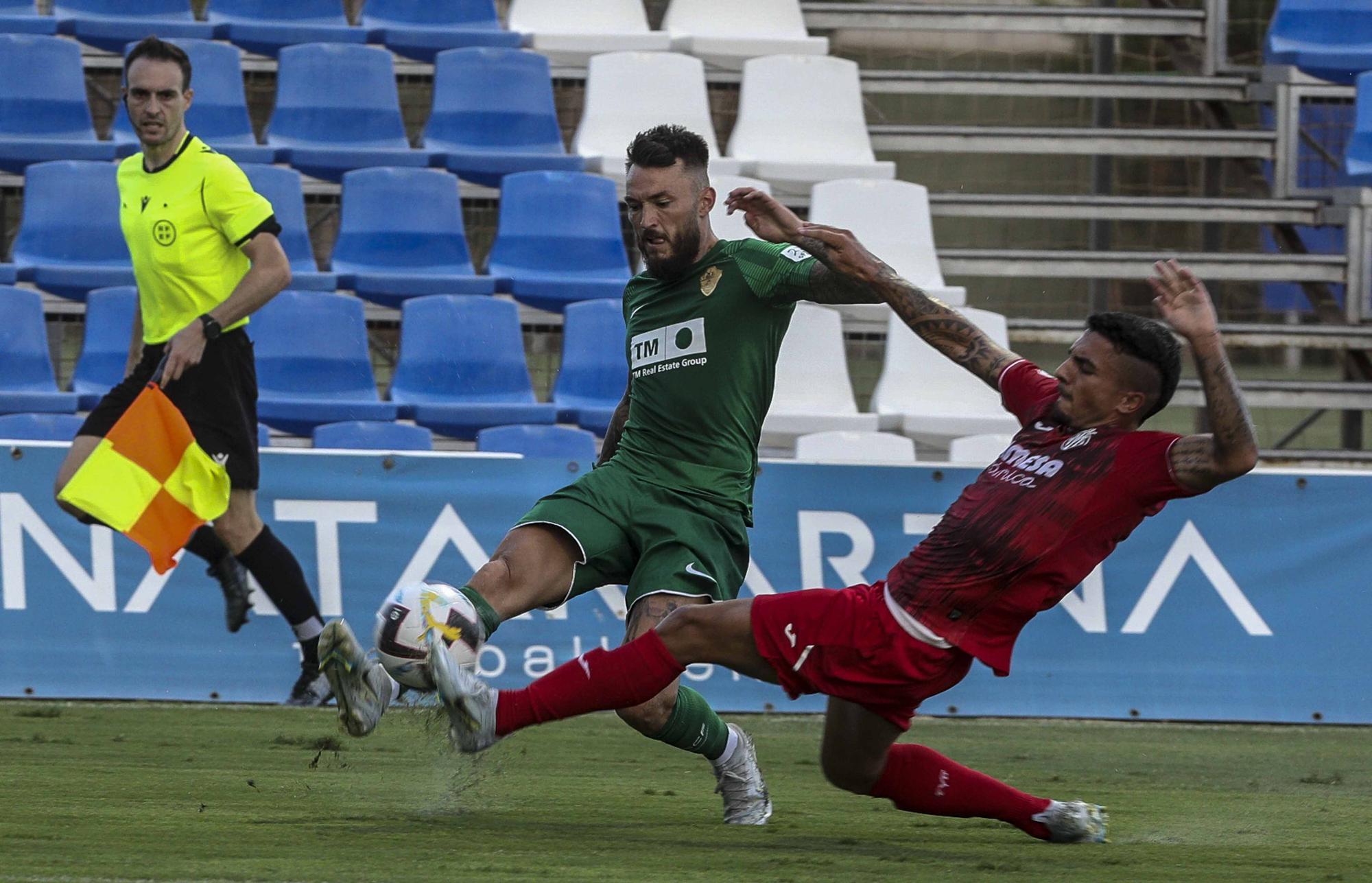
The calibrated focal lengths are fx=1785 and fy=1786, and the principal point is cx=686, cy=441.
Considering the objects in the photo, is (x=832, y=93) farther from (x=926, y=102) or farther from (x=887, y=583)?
(x=887, y=583)

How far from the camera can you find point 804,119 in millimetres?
11266

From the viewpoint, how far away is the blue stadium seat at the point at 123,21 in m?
11.0

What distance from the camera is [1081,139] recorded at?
38.6ft

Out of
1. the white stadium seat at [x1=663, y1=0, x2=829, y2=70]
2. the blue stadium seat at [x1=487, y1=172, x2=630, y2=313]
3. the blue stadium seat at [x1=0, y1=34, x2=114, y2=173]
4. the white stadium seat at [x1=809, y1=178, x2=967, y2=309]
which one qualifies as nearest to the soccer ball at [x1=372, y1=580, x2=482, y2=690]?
the blue stadium seat at [x1=487, y1=172, x2=630, y2=313]

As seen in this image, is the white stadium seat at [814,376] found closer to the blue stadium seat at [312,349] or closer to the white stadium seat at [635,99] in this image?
the white stadium seat at [635,99]

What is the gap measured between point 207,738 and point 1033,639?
341 cm

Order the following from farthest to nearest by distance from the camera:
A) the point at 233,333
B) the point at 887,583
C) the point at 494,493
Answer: the point at 494,493, the point at 233,333, the point at 887,583

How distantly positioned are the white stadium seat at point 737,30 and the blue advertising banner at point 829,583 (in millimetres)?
5019

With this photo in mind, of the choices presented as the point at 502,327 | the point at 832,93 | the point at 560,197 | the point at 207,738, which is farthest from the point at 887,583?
the point at 832,93

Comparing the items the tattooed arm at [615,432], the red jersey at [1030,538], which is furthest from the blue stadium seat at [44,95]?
the red jersey at [1030,538]

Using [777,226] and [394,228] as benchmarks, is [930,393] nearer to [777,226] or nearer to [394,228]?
[394,228]

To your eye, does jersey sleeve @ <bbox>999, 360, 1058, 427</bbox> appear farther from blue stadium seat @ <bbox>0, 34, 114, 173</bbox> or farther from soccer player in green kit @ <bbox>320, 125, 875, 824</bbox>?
blue stadium seat @ <bbox>0, 34, 114, 173</bbox>

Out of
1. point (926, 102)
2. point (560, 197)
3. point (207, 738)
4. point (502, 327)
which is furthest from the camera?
point (926, 102)

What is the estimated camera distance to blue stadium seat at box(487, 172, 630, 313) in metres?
10.3
